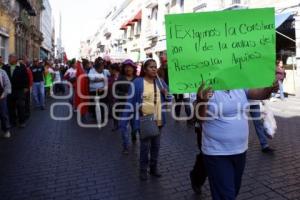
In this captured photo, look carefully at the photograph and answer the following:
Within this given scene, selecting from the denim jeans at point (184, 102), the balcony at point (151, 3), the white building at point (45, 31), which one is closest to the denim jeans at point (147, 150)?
the denim jeans at point (184, 102)

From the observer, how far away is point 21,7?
28.5 m

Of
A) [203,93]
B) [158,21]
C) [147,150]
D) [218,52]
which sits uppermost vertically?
[158,21]

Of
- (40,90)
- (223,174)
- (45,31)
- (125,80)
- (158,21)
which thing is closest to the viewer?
(223,174)

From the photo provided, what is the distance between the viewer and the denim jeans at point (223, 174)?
3.20m

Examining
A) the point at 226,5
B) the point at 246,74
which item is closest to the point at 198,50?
the point at 246,74

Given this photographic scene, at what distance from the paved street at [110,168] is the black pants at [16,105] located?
978 mm

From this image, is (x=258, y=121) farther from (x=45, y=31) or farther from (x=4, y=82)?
(x=45, y=31)

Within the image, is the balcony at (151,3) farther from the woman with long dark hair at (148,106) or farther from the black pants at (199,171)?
the black pants at (199,171)

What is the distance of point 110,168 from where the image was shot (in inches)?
237

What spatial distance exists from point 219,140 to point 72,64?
40.3 ft

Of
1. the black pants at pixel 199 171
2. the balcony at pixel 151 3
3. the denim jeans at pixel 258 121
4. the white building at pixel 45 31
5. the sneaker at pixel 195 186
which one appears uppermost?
the white building at pixel 45 31

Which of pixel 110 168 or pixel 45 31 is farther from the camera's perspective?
pixel 45 31

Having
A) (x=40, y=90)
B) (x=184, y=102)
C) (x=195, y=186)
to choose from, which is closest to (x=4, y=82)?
(x=184, y=102)

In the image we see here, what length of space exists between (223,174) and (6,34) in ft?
68.2
